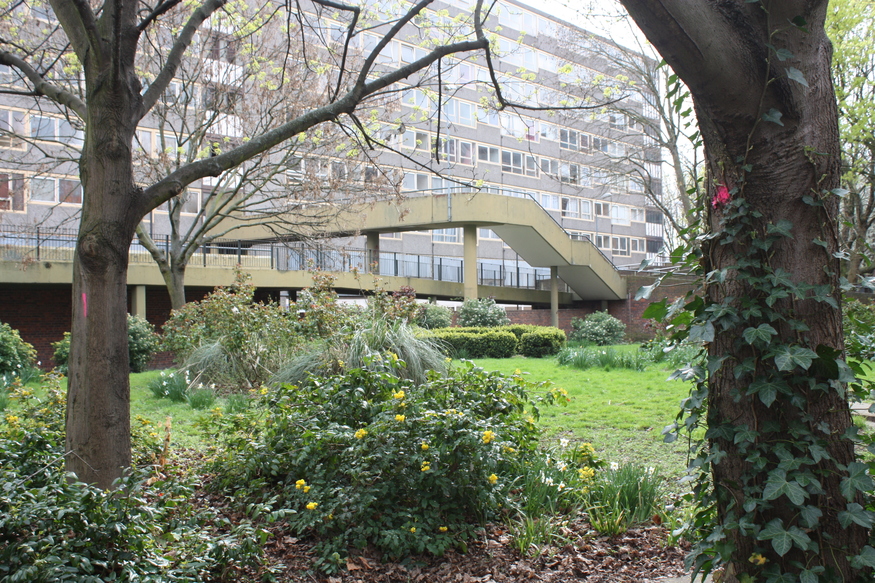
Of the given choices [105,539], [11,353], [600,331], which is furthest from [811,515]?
[600,331]

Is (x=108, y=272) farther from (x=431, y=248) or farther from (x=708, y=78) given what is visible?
(x=431, y=248)

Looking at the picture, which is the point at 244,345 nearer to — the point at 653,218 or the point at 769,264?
the point at 769,264

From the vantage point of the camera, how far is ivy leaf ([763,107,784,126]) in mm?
2234

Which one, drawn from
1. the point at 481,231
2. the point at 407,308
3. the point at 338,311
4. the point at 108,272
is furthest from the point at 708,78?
the point at 481,231

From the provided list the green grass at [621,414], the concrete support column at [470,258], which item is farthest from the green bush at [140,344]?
the concrete support column at [470,258]

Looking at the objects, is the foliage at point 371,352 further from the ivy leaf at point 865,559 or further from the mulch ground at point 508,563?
the ivy leaf at point 865,559

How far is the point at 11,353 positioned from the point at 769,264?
1208cm

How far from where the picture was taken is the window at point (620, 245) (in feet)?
150

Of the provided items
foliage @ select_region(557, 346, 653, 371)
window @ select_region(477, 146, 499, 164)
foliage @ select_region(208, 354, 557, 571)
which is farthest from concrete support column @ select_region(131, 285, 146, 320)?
window @ select_region(477, 146, 499, 164)

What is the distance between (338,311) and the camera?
415 inches

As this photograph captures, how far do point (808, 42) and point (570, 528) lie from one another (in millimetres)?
2918

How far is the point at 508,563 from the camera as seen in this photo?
337cm

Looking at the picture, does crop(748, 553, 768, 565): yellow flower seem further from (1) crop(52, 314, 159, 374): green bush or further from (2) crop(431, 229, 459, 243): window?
(2) crop(431, 229, 459, 243): window

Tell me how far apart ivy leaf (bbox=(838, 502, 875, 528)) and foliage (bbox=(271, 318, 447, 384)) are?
5787mm
